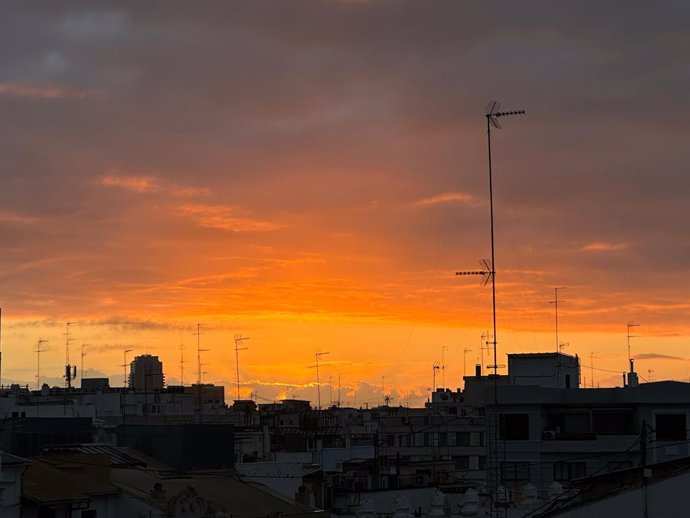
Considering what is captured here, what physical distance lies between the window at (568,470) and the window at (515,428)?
2617 mm

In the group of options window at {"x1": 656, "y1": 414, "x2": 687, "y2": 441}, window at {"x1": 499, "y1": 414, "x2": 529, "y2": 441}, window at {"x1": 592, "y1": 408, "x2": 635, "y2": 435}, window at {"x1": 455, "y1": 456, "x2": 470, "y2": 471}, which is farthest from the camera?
window at {"x1": 455, "y1": 456, "x2": 470, "y2": 471}

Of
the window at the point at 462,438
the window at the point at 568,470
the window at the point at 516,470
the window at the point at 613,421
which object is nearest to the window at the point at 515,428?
the window at the point at 516,470

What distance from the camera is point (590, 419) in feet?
250

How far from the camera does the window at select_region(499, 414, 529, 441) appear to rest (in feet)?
249

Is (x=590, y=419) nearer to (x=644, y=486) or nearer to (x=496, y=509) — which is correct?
(x=496, y=509)

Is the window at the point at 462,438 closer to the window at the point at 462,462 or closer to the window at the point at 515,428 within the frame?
the window at the point at 462,462

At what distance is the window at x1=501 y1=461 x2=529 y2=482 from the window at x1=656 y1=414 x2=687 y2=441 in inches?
311

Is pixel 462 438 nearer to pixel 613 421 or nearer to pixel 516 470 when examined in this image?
pixel 613 421

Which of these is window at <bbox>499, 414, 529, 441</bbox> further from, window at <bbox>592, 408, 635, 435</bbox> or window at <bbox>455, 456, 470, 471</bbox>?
window at <bbox>455, 456, 470, 471</bbox>

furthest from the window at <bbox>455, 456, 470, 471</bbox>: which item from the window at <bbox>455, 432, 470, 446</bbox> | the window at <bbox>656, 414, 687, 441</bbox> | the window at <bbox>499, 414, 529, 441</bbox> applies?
the window at <bbox>656, 414, 687, 441</bbox>

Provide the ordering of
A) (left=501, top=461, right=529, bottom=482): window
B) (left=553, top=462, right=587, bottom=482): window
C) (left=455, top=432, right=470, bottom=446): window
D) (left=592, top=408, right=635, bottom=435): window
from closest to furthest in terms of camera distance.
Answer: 1. (left=501, top=461, right=529, bottom=482): window
2. (left=553, top=462, right=587, bottom=482): window
3. (left=592, top=408, right=635, bottom=435): window
4. (left=455, top=432, right=470, bottom=446): window

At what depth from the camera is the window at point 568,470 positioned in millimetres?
74375

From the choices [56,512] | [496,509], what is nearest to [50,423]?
[56,512]

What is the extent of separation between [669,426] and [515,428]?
9.01 m
